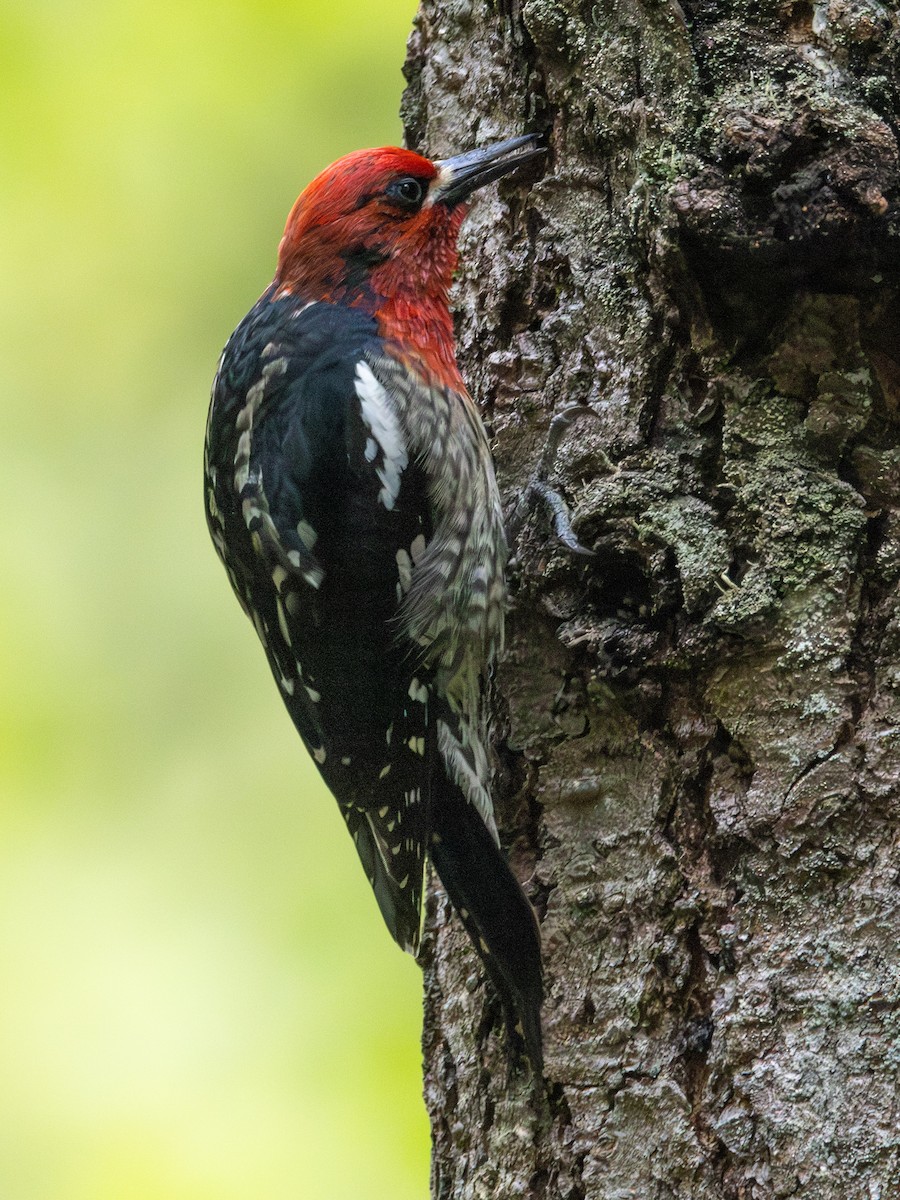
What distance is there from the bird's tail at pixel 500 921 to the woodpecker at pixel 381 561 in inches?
0.6

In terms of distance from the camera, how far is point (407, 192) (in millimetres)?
2826

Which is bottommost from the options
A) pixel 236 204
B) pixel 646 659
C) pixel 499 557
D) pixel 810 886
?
pixel 810 886

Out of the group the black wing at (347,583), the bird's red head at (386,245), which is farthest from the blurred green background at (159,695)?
the bird's red head at (386,245)

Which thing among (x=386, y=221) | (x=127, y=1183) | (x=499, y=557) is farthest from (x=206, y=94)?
(x=127, y=1183)

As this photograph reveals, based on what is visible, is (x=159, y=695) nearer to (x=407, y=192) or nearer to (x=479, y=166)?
(x=407, y=192)

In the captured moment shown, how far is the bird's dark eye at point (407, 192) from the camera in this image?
2.80 metres

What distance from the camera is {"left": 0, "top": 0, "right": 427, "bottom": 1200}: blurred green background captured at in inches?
151

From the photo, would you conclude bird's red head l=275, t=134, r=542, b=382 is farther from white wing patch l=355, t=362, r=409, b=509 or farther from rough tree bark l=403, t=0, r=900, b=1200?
rough tree bark l=403, t=0, r=900, b=1200

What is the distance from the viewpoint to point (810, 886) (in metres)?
1.85

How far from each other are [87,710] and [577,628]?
2927mm

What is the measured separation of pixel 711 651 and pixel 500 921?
0.57 metres

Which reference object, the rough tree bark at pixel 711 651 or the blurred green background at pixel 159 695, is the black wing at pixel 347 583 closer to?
the rough tree bark at pixel 711 651

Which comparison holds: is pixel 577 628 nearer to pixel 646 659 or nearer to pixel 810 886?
pixel 646 659

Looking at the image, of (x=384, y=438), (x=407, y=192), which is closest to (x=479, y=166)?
(x=407, y=192)
